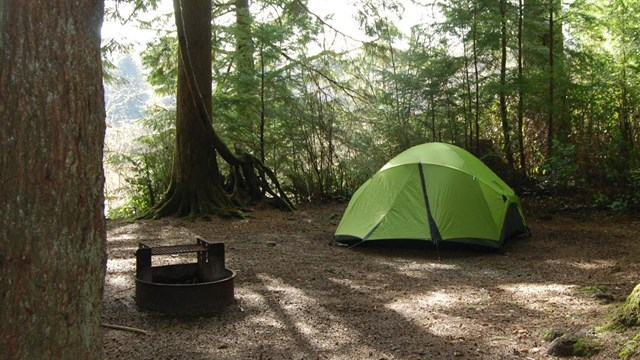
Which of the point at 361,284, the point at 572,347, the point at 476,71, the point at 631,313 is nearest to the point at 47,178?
the point at 572,347

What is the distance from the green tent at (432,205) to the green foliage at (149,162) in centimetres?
484

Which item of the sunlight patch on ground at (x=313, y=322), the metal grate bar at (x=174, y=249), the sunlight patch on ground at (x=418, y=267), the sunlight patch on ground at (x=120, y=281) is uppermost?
the metal grate bar at (x=174, y=249)

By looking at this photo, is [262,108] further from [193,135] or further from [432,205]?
[432,205]

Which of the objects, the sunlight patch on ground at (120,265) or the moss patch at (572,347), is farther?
the sunlight patch on ground at (120,265)

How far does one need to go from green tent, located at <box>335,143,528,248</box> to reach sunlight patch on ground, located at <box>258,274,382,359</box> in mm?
2512

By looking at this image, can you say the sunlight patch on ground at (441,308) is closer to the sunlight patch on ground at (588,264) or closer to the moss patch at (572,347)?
the moss patch at (572,347)

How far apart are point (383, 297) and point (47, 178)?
12.2 feet

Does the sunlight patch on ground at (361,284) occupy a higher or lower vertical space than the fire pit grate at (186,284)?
lower

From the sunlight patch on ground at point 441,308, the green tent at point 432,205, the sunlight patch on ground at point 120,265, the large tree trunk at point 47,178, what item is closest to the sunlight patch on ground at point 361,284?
the sunlight patch on ground at point 441,308

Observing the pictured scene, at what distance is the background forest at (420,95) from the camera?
10117mm

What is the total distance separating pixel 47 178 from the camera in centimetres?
238

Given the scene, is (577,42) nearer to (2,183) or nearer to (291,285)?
(291,285)

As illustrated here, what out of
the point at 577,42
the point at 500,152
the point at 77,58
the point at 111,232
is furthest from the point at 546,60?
the point at 77,58

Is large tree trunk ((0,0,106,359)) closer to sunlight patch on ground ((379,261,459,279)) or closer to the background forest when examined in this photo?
sunlight patch on ground ((379,261,459,279))
